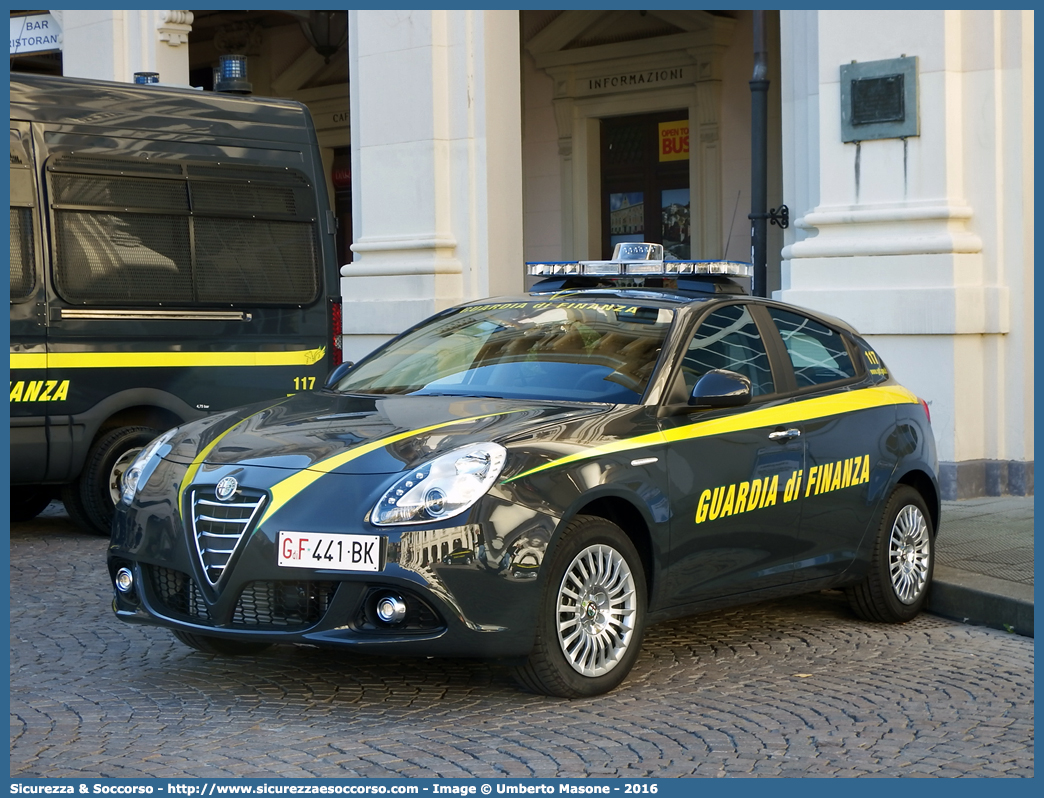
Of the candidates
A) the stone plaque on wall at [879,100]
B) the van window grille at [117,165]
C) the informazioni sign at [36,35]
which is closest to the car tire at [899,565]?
the stone plaque on wall at [879,100]

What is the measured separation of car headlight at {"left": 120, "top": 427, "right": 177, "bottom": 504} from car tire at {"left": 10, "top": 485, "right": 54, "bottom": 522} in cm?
456

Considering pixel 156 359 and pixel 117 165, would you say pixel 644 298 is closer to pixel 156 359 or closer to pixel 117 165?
pixel 156 359

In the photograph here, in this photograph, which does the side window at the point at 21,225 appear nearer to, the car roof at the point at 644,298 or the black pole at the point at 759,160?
the car roof at the point at 644,298

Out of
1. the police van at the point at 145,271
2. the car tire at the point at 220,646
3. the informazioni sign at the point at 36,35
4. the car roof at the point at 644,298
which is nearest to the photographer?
the car tire at the point at 220,646

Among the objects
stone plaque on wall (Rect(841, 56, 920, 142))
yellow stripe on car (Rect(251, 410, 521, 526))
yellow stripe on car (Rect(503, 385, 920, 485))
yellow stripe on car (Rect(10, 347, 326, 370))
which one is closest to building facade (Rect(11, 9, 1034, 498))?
stone plaque on wall (Rect(841, 56, 920, 142))

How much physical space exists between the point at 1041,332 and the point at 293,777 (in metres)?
7.69

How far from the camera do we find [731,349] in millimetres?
6562

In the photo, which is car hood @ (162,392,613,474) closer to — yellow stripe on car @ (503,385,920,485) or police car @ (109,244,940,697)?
police car @ (109,244,940,697)

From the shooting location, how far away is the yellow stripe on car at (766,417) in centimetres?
560

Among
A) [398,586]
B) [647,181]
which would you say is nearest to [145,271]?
[398,586]

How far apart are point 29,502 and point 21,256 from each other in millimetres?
2082

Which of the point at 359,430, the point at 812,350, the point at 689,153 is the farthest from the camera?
the point at 689,153

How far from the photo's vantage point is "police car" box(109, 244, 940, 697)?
17.1 ft

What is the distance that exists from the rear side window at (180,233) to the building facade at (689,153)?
341 cm
